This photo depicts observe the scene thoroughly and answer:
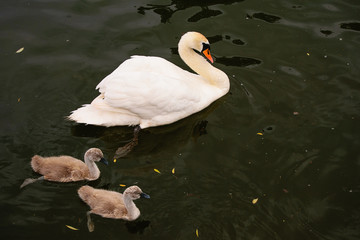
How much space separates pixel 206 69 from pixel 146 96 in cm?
143

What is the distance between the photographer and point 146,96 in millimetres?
6297

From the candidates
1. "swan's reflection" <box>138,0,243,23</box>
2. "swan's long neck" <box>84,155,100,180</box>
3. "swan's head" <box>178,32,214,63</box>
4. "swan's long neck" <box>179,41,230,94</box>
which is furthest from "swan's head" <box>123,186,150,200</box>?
"swan's reflection" <box>138,0,243,23</box>

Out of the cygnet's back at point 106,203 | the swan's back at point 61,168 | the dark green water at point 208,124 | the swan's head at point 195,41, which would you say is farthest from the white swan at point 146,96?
the cygnet's back at point 106,203

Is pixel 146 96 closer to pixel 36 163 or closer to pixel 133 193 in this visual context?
pixel 133 193

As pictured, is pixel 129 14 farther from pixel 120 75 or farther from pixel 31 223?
pixel 31 223

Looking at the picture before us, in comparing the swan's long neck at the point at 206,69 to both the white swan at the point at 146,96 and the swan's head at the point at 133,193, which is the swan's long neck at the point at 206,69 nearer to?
the white swan at the point at 146,96

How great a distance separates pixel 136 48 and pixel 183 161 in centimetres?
298

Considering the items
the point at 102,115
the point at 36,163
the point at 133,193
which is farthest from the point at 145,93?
the point at 36,163

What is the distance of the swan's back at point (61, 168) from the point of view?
18.6ft

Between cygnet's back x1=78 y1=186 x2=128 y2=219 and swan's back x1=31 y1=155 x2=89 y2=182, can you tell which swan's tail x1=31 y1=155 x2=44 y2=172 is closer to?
swan's back x1=31 y1=155 x2=89 y2=182

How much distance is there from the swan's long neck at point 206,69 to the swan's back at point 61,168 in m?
2.64

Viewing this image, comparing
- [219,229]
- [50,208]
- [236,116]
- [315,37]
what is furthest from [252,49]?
[50,208]

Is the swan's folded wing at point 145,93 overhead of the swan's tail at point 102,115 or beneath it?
overhead

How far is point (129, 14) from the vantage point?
895cm
